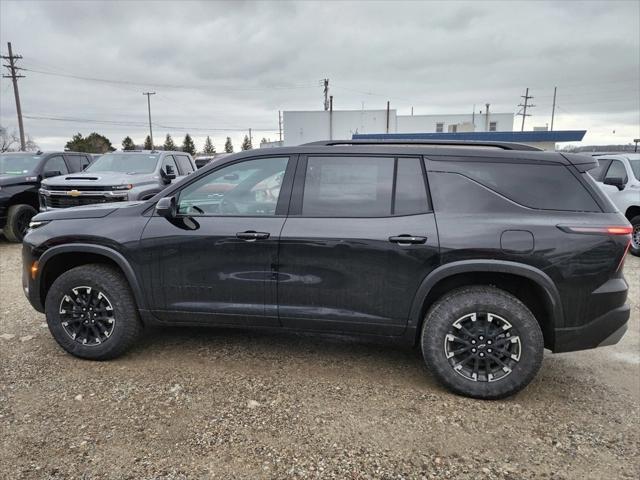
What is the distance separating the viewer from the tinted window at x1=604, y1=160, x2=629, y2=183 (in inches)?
354

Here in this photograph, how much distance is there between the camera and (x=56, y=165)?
10.7 meters

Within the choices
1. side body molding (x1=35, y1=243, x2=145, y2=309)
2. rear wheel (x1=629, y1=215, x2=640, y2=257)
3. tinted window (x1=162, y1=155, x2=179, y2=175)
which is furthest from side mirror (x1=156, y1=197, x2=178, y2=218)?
rear wheel (x1=629, y1=215, x2=640, y2=257)

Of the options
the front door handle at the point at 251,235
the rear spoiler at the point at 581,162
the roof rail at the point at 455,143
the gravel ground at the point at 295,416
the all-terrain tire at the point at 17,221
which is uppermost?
the roof rail at the point at 455,143

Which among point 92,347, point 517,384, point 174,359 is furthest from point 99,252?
point 517,384

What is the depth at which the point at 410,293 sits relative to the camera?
10.7 feet

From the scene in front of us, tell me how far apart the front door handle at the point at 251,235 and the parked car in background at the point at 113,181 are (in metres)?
5.68

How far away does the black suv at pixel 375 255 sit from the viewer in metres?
3.12

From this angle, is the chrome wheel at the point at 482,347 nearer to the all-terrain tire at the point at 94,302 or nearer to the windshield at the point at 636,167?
the all-terrain tire at the point at 94,302

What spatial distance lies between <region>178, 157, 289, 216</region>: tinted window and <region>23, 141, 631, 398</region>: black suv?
1 centimetres

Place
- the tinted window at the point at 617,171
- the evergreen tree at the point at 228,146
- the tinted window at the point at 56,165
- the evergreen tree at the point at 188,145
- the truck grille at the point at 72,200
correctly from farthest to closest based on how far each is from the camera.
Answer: the evergreen tree at the point at 228,146 < the evergreen tree at the point at 188,145 < the tinted window at the point at 56,165 < the tinted window at the point at 617,171 < the truck grille at the point at 72,200

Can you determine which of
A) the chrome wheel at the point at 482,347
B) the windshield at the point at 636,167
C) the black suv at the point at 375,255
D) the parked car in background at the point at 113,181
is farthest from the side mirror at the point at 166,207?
the windshield at the point at 636,167

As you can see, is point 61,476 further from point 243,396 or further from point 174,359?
point 174,359

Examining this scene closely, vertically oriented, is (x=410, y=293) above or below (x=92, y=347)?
above

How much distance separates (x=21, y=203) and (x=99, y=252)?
7.50m
